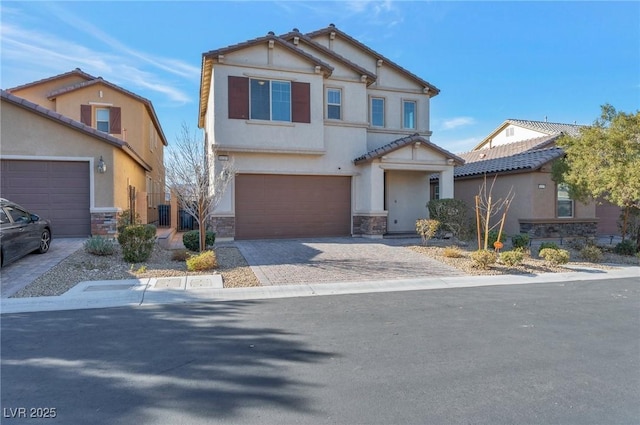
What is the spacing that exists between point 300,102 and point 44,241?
10039 mm

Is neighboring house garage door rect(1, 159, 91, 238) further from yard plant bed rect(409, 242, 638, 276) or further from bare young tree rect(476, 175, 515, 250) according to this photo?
bare young tree rect(476, 175, 515, 250)

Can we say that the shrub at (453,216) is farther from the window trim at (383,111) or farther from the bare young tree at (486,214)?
the window trim at (383,111)

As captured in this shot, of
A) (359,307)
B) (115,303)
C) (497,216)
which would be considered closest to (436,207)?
(497,216)

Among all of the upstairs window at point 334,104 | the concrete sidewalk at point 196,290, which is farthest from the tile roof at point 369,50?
the concrete sidewalk at point 196,290

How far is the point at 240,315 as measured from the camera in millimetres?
6438

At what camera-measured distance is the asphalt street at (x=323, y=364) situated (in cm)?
352

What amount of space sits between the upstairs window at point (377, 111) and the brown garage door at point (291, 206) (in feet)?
11.4

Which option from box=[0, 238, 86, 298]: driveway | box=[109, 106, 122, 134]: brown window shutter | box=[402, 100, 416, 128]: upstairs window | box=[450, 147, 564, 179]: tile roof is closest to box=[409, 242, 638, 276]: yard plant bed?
box=[450, 147, 564, 179]: tile roof

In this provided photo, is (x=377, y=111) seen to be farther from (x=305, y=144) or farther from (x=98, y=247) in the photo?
(x=98, y=247)

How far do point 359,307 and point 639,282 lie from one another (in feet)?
26.2

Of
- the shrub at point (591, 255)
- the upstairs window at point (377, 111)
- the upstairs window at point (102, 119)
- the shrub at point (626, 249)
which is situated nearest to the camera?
the shrub at point (591, 255)

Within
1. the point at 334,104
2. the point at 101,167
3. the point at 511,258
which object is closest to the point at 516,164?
the point at 511,258

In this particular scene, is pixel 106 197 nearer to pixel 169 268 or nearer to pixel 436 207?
pixel 169 268

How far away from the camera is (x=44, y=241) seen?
419 inches
